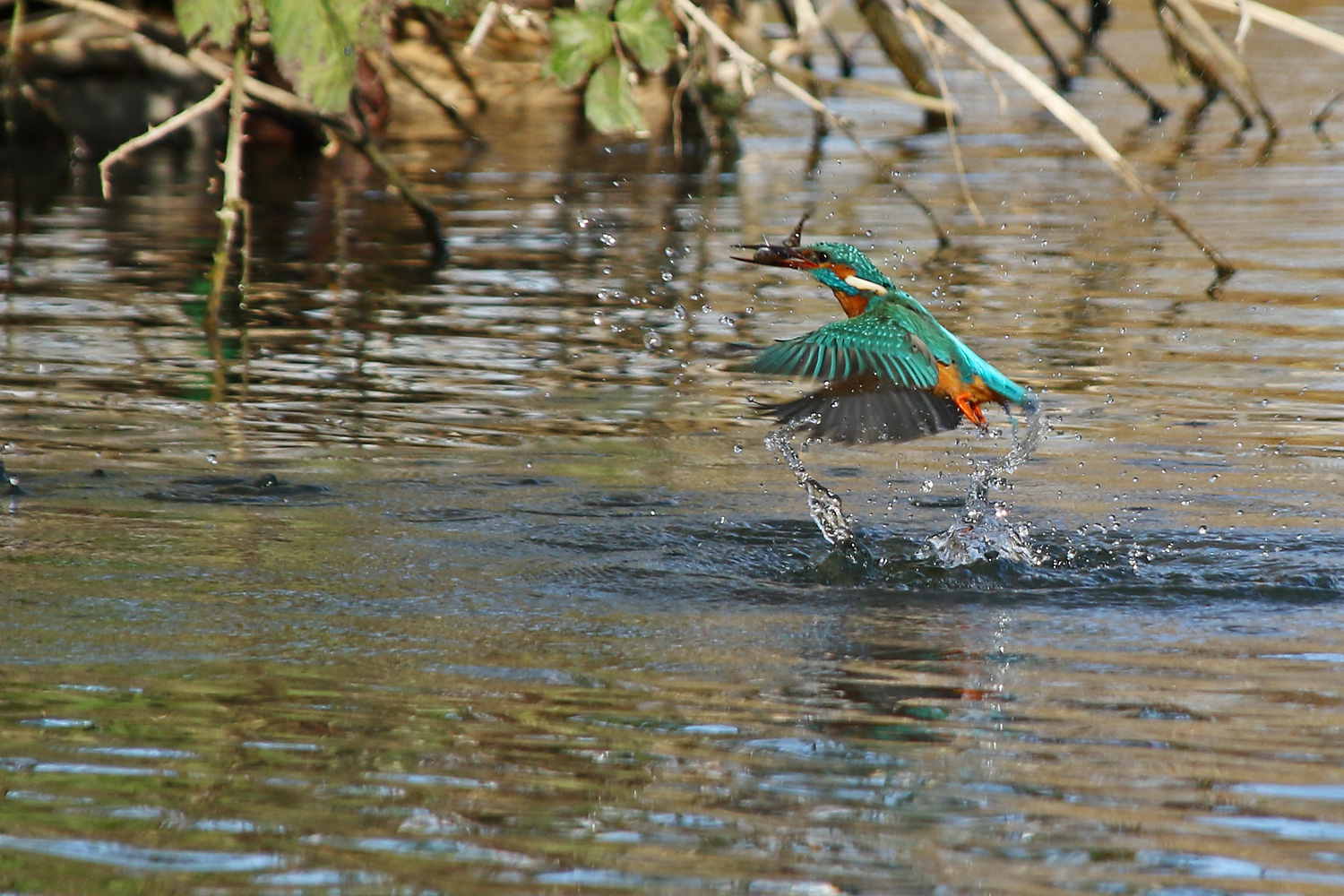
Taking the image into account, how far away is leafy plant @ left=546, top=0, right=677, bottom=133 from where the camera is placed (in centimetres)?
552

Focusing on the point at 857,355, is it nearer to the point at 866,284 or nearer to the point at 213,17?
the point at 866,284

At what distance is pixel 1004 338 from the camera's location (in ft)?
23.1

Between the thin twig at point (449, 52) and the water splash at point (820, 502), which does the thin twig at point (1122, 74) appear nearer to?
the thin twig at point (449, 52)

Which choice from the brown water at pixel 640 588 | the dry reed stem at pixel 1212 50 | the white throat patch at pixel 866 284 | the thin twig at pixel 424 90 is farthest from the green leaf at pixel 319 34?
the dry reed stem at pixel 1212 50

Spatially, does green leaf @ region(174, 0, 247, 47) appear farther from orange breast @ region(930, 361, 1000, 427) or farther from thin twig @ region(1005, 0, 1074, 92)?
thin twig @ region(1005, 0, 1074, 92)

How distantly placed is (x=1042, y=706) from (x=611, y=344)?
4011mm

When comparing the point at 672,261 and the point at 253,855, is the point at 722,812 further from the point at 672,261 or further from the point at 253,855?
the point at 672,261

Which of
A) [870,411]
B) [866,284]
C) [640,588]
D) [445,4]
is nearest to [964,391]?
[870,411]

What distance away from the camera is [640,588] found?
443cm

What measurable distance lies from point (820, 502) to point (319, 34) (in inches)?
90.8

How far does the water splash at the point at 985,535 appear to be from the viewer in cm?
468

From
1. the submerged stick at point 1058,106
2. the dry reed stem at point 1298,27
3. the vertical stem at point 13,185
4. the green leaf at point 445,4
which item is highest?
the dry reed stem at point 1298,27

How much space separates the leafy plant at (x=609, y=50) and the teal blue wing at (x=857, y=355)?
140 centimetres

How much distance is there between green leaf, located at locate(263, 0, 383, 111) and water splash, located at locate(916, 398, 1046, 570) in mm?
2458
